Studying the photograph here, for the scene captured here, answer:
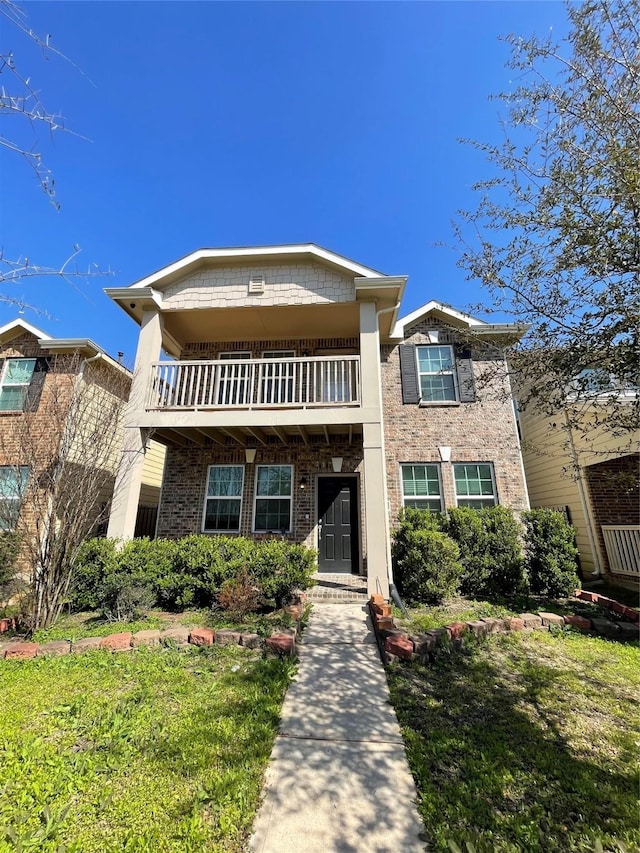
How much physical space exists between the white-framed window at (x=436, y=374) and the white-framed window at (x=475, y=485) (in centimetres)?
192

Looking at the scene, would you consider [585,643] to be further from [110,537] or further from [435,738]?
[110,537]

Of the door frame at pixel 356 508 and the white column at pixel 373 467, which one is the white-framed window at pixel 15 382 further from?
the white column at pixel 373 467

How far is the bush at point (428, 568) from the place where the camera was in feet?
22.5

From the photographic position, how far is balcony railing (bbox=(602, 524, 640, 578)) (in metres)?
8.21

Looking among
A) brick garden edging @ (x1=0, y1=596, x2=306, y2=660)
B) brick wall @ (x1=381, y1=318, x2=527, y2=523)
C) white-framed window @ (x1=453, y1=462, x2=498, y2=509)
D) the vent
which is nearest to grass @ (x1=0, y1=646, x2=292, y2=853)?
brick garden edging @ (x1=0, y1=596, x2=306, y2=660)

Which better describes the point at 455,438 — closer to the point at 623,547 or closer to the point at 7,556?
the point at 623,547

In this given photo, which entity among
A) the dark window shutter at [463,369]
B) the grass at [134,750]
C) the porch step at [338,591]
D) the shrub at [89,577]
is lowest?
the grass at [134,750]

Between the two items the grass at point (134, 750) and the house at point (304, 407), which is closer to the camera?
the grass at point (134, 750)

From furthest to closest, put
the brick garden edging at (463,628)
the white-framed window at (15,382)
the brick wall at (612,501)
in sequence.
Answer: the white-framed window at (15,382), the brick wall at (612,501), the brick garden edging at (463,628)

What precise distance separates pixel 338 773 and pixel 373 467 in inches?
205

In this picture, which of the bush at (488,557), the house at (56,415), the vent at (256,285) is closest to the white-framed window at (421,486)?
the bush at (488,557)

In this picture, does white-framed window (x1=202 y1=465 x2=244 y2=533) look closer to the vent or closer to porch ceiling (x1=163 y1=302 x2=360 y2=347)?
porch ceiling (x1=163 y1=302 x2=360 y2=347)

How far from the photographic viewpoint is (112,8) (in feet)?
15.0

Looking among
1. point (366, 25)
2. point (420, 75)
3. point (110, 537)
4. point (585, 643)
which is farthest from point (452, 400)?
point (110, 537)
